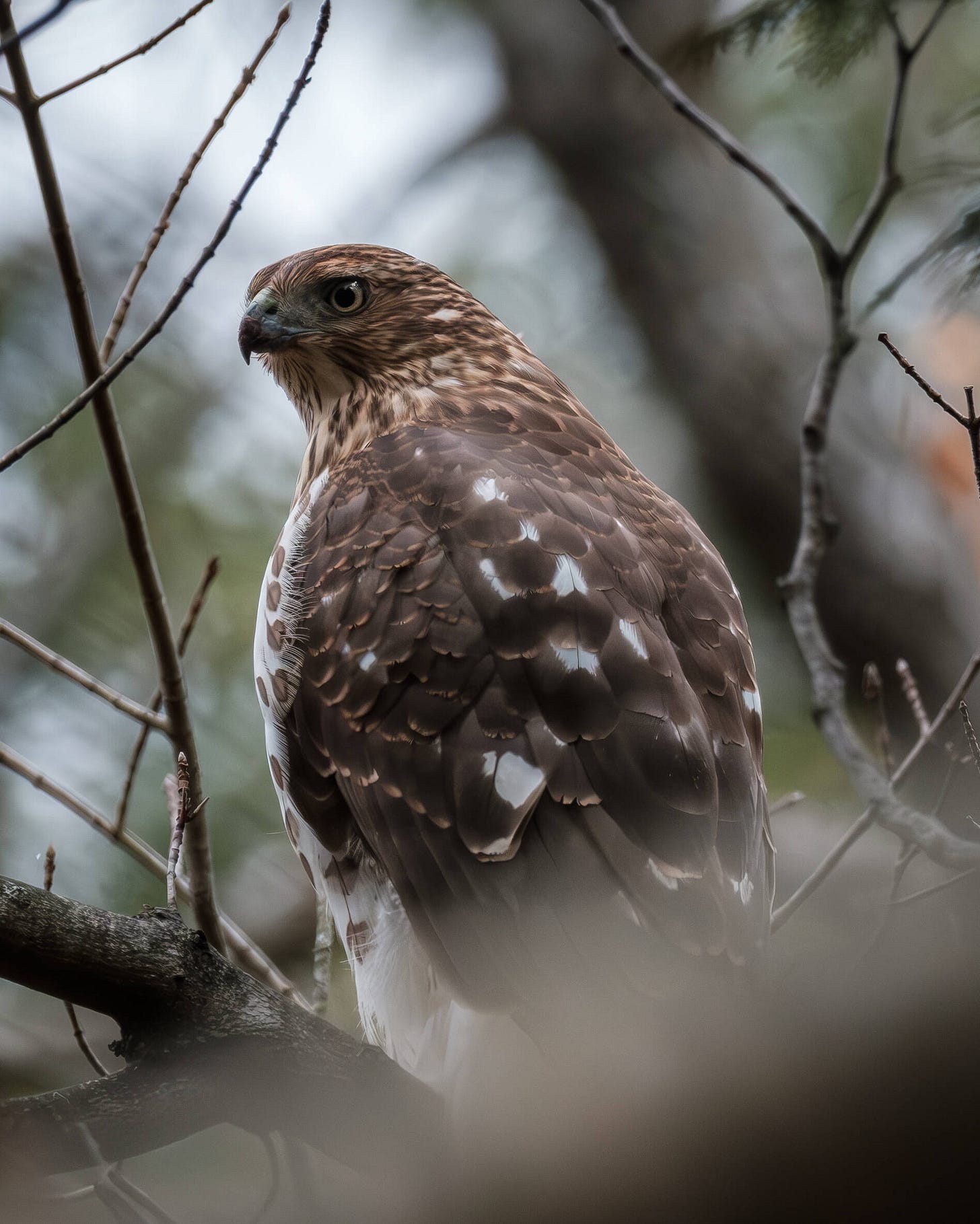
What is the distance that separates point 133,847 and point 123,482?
33.1 inches

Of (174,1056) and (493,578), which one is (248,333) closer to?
(493,578)

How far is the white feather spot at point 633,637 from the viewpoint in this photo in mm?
2363

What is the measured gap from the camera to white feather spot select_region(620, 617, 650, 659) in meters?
2.36

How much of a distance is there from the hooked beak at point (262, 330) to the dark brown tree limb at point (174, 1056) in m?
1.87

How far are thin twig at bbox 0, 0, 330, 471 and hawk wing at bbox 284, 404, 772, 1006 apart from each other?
0.62 m

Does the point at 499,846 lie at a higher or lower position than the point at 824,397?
lower

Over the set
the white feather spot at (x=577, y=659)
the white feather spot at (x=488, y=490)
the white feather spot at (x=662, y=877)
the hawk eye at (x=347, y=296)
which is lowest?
the white feather spot at (x=662, y=877)

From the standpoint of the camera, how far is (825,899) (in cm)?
296

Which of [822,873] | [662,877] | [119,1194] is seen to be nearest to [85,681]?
[119,1194]

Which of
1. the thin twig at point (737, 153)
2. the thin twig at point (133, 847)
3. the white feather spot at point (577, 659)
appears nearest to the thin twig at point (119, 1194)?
the thin twig at point (133, 847)

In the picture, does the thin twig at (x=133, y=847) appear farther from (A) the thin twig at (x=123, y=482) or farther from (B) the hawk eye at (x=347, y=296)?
(B) the hawk eye at (x=347, y=296)

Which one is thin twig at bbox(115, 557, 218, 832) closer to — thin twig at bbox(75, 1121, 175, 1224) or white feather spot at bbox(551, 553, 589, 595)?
white feather spot at bbox(551, 553, 589, 595)

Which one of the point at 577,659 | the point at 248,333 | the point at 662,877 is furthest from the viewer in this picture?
the point at 248,333

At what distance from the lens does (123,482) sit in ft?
7.48
